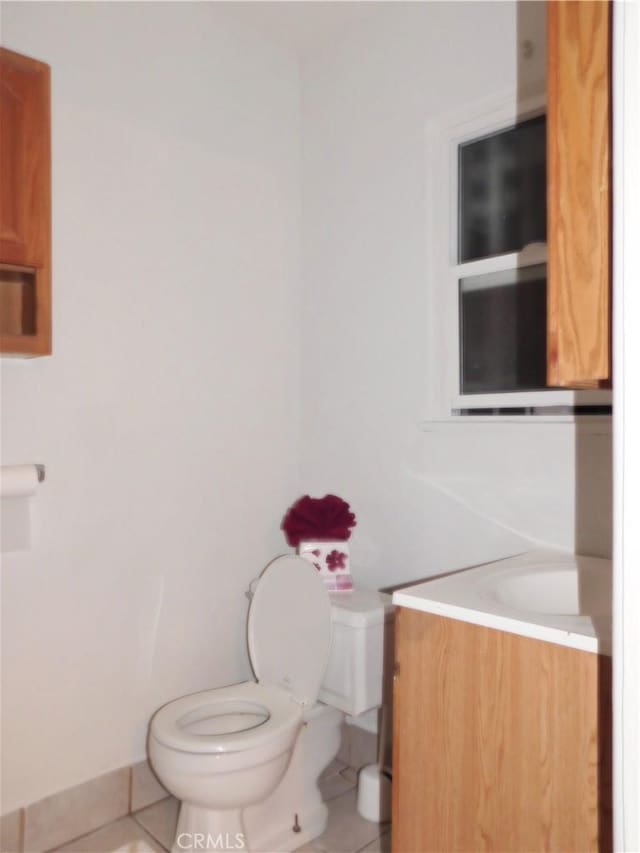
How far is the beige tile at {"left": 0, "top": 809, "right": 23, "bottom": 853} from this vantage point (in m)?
1.75

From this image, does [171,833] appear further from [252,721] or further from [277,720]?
[277,720]

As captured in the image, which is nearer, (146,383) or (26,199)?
(26,199)

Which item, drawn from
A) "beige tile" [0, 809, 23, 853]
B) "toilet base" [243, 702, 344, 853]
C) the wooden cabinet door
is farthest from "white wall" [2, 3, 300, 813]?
the wooden cabinet door

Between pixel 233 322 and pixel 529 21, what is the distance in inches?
51.7

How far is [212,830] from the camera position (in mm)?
1703

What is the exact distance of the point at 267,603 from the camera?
2104mm

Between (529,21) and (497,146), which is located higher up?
(529,21)

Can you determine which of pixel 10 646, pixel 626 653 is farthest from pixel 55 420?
pixel 626 653

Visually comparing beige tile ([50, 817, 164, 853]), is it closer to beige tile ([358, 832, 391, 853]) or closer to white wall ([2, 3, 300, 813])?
white wall ([2, 3, 300, 813])

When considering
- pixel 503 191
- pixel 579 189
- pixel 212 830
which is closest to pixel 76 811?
pixel 212 830

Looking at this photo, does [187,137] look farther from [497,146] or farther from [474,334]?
[474,334]

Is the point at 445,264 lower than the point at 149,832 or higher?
higher

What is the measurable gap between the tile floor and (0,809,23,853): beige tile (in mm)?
124

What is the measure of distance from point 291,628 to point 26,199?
144 centimetres
